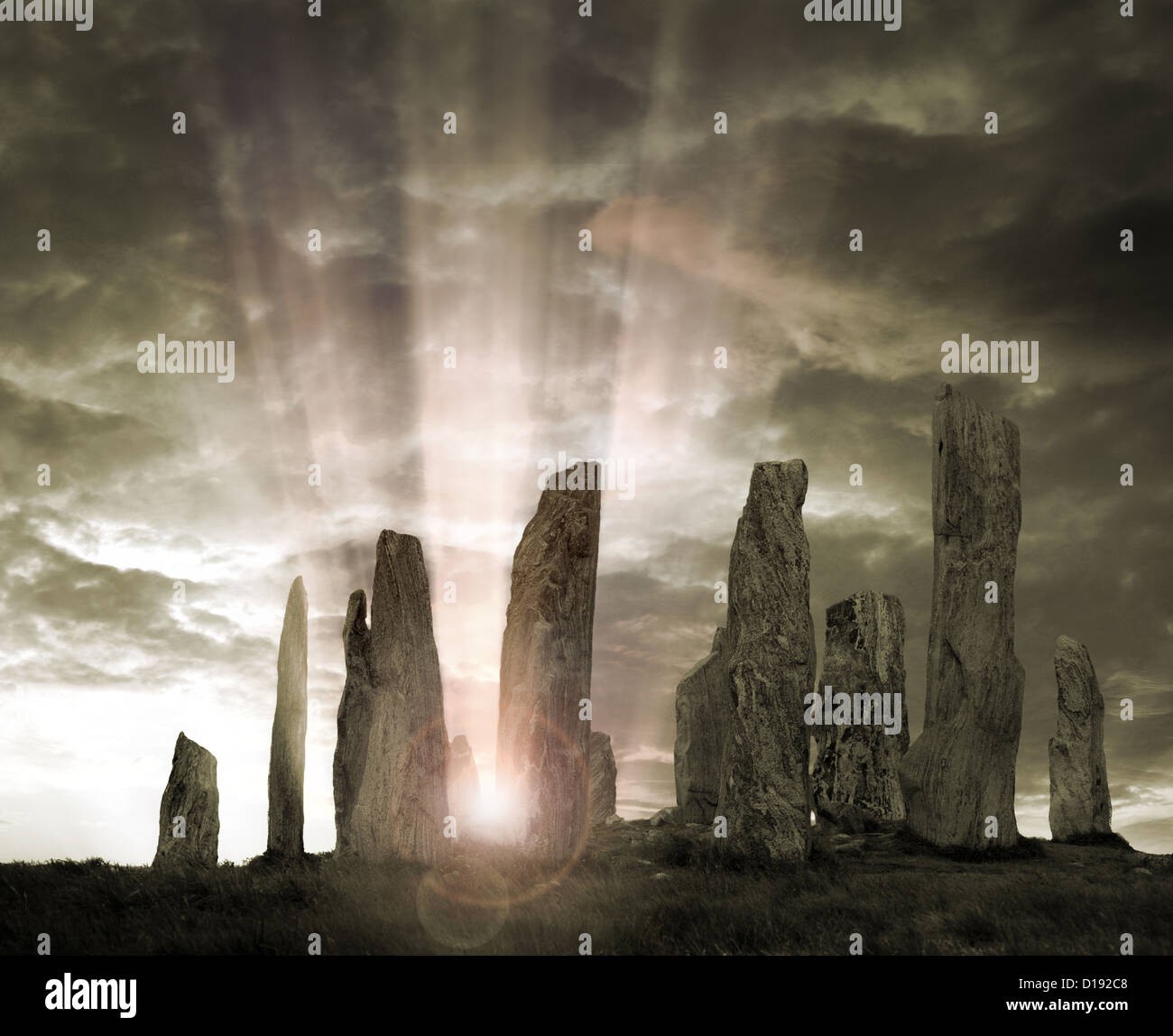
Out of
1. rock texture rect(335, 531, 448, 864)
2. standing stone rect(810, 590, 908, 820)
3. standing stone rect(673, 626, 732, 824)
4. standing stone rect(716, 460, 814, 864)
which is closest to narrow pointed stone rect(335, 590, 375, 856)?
rock texture rect(335, 531, 448, 864)

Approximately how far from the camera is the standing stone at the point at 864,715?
2509cm

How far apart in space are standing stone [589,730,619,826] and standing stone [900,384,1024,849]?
12814mm

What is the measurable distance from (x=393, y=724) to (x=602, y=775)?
1396cm

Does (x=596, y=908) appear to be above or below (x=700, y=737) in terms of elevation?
below

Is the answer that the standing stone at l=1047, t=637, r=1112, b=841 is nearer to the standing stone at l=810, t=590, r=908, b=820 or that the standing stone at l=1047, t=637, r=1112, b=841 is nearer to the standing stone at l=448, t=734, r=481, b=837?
the standing stone at l=810, t=590, r=908, b=820

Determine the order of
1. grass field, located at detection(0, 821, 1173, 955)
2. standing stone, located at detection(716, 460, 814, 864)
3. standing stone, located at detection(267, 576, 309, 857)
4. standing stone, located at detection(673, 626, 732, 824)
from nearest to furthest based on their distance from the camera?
grass field, located at detection(0, 821, 1173, 955) < standing stone, located at detection(716, 460, 814, 864) < standing stone, located at detection(267, 576, 309, 857) < standing stone, located at detection(673, 626, 732, 824)

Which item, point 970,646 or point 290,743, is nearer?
point 970,646

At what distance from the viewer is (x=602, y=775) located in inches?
1308

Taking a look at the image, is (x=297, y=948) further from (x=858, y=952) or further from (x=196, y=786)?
(x=196, y=786)

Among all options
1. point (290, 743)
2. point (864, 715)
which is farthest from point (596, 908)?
point (864, 715)

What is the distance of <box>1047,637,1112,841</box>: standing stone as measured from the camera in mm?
25297

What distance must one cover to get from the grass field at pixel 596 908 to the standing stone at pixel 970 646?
1550mm

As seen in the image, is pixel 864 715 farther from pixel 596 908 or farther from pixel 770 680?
pixel 596 908
